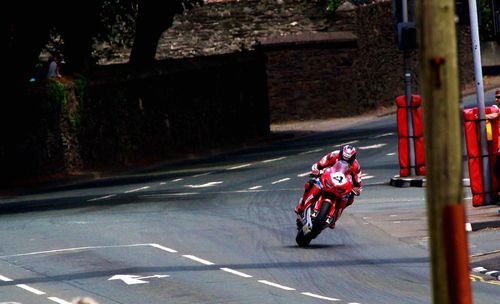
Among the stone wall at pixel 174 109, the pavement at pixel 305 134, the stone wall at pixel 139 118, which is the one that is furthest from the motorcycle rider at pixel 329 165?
the stone wall at pixel 174 109

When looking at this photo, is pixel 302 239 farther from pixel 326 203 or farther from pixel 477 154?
pixel 477 154

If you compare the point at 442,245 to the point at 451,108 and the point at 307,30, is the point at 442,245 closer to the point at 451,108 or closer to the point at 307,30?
the point at 451,108

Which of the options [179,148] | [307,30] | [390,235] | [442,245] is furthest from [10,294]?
[307,30]

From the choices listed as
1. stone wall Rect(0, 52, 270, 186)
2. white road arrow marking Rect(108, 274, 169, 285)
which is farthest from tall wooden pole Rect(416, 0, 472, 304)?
stone wall Rect(0, 52, 270, 186)

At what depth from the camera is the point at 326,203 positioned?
20.9 metres

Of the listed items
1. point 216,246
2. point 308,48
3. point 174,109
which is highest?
point 308,48

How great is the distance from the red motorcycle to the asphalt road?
0.29 metres

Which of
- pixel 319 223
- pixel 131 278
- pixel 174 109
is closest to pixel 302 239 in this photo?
pixel 319 223

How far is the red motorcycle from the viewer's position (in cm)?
2081

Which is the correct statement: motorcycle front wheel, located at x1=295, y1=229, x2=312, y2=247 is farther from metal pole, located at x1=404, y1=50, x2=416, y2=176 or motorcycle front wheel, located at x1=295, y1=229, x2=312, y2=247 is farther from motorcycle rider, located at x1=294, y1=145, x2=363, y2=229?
metal pole, located at x1=404, y1=50, x2=416, y2=176

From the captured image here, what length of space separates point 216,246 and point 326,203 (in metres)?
1.67

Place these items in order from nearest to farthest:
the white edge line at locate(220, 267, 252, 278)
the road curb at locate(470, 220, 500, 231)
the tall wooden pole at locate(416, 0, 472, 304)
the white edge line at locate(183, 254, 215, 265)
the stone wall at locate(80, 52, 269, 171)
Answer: the tall wooden pole at locate(416, 0, 472, 304) → the white edge line at locate(220, 267, 252, 278) → the white edge line at locate(183, 254, 215, 265) → the road curb at locate(470, 220, 500, 231) → the stone wall at locate(80, 52, 269, 171)

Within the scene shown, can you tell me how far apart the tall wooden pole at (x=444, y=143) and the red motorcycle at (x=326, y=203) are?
42.5 ft

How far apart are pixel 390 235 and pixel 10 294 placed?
6923 millimetres
